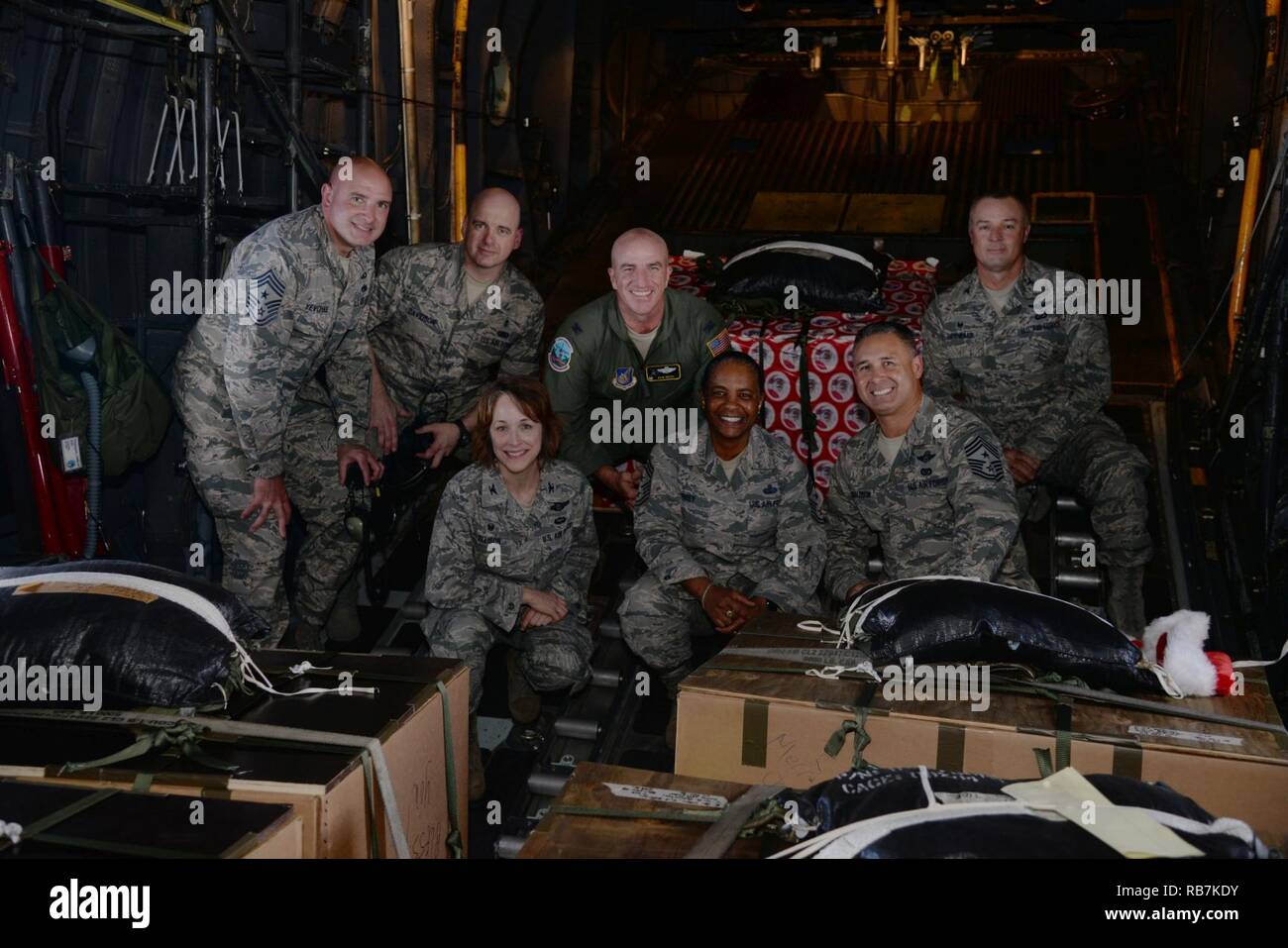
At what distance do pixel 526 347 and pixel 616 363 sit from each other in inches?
16.7

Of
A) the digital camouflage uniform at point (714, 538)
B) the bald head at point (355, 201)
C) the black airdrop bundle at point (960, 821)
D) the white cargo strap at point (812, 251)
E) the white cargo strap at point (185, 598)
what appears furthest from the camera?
the white cargo strap at point (812, 251)

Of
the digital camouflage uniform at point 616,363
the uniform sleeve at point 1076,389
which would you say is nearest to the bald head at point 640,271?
the digital camouflage uniform at point 616,363

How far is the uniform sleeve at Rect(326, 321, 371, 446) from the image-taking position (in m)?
4.15

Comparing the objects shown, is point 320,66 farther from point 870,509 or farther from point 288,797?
point 288,797

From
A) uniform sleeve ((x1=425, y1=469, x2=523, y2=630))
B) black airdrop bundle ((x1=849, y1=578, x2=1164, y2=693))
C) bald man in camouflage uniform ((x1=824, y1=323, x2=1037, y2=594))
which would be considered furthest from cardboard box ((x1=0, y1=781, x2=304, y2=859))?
bald man in camouflage uniform ((x1=824, y1=323, x2=1037, y2=594))

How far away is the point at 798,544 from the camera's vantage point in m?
3.72

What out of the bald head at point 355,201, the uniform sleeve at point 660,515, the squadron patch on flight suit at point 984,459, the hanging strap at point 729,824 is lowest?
the hanging strap at point 729,824

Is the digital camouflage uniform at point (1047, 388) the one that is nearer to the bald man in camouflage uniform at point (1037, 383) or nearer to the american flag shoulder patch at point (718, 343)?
the bald man in camouflage uniform at point (1037, 383)

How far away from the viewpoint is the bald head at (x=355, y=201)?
12.5ft

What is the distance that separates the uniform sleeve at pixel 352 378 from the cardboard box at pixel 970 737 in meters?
2.02

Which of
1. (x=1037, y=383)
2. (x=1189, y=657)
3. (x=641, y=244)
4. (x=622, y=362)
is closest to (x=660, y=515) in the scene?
(x=622, y=362)
